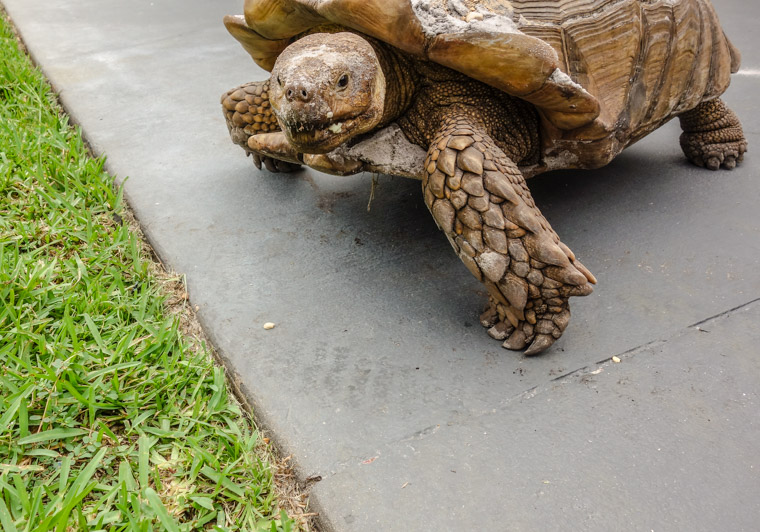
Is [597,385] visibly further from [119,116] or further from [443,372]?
[119,116]

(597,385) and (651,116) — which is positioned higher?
(651,116)

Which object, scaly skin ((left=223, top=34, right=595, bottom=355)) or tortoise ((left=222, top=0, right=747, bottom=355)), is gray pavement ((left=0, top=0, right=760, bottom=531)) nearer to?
scaly skin ((left=223, top=34, right=595, bottom=355))

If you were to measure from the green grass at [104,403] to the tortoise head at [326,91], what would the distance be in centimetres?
71

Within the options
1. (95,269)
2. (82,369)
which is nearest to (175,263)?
(95,269)

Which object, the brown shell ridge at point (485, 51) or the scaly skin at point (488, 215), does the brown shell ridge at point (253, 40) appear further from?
the scaly skin at point (488, 215)

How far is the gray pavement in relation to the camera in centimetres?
144

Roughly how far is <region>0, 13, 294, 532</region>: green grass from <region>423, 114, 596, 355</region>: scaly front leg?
2.63 ft

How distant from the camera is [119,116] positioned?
3.46m

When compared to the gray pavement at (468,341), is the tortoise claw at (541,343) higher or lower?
higher

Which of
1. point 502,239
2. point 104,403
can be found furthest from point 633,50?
point 104,403

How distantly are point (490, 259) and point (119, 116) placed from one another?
2562 millimetres

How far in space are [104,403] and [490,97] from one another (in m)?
1.53

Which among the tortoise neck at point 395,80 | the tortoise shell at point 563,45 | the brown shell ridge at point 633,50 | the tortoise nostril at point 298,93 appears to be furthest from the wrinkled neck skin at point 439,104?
the tortoise nostril at point 298,93

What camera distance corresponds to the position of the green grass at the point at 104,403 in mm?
1374
